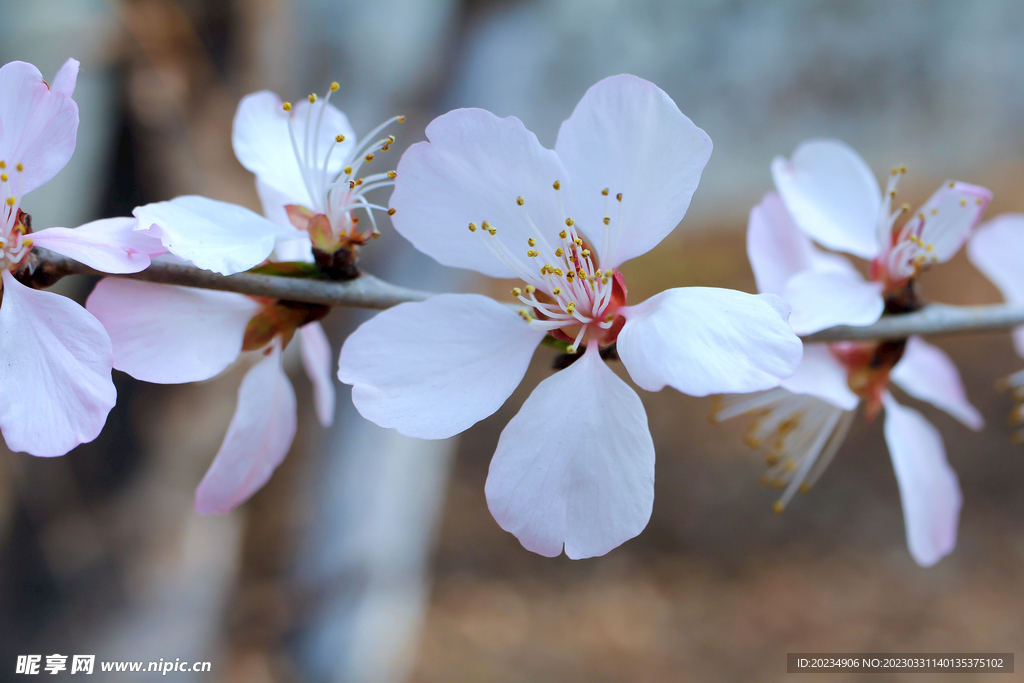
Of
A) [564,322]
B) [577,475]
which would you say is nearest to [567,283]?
[564,322]

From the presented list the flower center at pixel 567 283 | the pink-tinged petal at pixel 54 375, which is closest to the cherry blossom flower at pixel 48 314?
the pink-tinged petal at pixel 54 375

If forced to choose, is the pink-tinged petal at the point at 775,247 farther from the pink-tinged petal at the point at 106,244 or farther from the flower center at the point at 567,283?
the pink-tinged petal at the point at 106,244

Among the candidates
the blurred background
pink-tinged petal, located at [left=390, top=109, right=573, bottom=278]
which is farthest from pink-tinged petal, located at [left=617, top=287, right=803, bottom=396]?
the blurred background

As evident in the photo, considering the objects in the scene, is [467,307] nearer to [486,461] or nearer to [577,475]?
[577,475]

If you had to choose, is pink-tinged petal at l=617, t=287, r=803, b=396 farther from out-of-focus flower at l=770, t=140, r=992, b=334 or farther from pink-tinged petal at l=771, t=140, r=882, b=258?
pink-tinged petal at l=771, t=140, r=882, b=258

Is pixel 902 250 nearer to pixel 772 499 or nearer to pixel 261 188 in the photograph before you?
pixel 261 188

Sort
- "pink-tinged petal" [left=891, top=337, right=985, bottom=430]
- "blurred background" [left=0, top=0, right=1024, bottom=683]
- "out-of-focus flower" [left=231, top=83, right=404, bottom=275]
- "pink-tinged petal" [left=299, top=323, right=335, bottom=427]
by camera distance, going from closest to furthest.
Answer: "out-of-focus flower" [left=231, top=83, right=404, bottom=275] < "pink-tinged petal" [left=299, top=323, right=335, bottom=427] < "pink-tinged petal" [left=891, top=337, right=985, bottom=430] < "blurred background" [left=0, top=0, right=1024, bottom=683]

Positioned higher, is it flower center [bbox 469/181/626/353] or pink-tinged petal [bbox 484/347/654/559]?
flower center [bbox 469/181/626/353]
